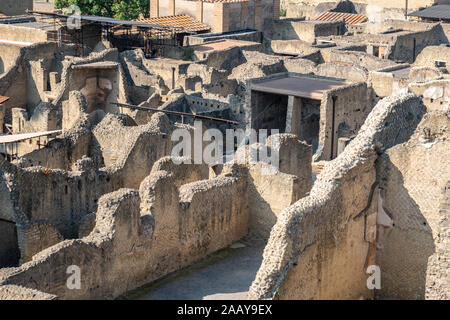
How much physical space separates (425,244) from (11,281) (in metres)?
7.21

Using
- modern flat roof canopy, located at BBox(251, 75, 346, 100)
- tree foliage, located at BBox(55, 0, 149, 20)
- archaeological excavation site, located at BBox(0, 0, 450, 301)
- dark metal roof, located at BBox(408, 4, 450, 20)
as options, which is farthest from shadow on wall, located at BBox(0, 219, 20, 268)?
dark metal roof, located at BBox(408, 4, 450, 20)

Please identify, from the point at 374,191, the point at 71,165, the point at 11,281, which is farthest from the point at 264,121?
the point at 11,281

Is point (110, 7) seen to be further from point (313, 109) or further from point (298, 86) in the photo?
point (313, 109)

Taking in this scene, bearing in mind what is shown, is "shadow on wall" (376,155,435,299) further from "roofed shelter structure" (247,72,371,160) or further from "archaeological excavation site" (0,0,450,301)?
"roofed shelter structure" (247,72,371,160)

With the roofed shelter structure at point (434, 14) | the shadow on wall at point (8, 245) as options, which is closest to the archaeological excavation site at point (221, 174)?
the shadow on wall at point (8, 245)

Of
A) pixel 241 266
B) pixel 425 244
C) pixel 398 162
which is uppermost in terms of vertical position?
pixel 398 162

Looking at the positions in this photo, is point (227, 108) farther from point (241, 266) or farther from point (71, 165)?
point (241, 266)

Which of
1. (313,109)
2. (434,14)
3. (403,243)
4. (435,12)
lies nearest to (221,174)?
(403,243)

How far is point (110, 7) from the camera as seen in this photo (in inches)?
1901

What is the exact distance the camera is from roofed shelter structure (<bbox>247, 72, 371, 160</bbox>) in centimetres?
2792

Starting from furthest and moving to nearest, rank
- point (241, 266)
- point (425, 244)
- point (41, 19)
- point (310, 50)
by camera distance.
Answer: point (41, 19), point (310, 50), point (241, 266), point (425, 244)

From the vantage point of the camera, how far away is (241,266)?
65.5 ft

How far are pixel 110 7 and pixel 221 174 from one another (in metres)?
28.6

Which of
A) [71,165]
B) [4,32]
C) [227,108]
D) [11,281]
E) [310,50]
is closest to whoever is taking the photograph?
[11,281]
